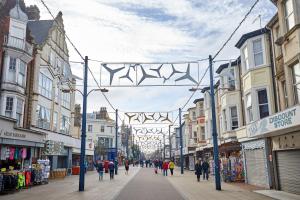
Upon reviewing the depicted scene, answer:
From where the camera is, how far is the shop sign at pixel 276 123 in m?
14.2

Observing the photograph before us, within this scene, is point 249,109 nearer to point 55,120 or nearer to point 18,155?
point 18,155

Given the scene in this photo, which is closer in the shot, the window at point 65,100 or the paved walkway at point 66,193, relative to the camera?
the paved walkway at point 66,193

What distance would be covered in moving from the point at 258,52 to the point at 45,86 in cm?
1941

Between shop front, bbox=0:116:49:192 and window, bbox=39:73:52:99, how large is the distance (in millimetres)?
5071

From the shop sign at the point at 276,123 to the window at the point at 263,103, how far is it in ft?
4.29

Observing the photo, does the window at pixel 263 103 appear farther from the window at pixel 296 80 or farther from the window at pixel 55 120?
the window at pixel 55 120

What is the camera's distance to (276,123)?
1636 centimetres

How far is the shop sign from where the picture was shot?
14.2m

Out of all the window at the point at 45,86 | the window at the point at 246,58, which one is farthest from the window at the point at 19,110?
the window at the point at 246,58

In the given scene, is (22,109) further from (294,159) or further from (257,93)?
(294,159)

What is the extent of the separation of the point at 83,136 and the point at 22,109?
31.8ft

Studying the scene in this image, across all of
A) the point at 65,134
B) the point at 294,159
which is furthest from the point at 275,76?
the point at 65,134

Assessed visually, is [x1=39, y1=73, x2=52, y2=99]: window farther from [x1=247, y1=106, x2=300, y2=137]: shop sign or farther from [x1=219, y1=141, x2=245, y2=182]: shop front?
[x1=247, y1=106, x2=300, y2=137]: shop sign

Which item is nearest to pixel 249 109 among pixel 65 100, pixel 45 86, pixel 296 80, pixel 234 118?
pixel 234 118
